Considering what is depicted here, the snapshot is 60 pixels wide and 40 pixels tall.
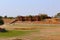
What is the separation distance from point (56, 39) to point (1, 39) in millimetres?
5562

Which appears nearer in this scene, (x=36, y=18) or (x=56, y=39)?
(x=56, y=39)

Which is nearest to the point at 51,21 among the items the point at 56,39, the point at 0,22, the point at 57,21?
the point at 57,21

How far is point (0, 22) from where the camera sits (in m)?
60.0

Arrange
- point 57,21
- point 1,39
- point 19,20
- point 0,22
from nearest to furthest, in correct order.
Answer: point 1,39, point 0,22, point 57,21, point 19,20

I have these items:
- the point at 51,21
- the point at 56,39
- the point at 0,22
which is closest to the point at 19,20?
the point at 51,21

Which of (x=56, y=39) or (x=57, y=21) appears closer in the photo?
(x=56, y=39)

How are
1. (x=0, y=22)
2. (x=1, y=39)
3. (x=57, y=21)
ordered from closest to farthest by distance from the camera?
(x=1, y=39), (x=0, y=22), (x=57, y=21)

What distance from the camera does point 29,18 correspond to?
82812 mm

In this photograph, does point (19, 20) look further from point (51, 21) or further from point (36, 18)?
point (51, 21)

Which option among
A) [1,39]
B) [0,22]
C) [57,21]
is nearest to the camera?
[1,39]

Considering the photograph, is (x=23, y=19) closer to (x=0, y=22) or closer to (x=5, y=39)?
(x=0, y=22)

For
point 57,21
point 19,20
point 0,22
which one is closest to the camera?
point 0,22

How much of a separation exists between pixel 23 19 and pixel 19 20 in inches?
89.1

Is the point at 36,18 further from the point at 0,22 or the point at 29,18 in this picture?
the point at 0,22
